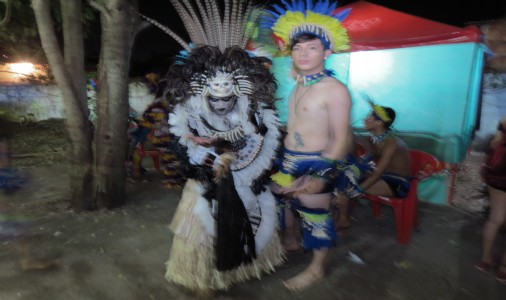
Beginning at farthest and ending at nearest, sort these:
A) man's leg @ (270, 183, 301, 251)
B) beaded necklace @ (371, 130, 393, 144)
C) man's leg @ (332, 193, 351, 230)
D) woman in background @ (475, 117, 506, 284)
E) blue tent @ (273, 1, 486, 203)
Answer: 1. blue tent @ (273, 1, 486, 203)
2. man's leg @ (332, 193, 351, 230)
3. beaded necklace @ (371, 130, 393, 144)
4. man's leg @ (270, 183, 301, 251)
5. woman in background @ (475, 117, 506, 284)

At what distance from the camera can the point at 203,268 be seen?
2465 millimetres

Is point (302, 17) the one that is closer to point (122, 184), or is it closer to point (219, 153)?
point (219, 153)

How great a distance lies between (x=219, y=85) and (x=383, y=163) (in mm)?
2011

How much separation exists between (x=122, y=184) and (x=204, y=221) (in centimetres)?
224

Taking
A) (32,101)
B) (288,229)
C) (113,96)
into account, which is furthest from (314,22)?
(32,101)

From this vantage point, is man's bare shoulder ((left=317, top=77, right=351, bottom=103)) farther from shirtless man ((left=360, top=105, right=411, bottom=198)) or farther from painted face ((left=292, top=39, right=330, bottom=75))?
shirtless man ((left=360, top=105, right=411, bottom=198))

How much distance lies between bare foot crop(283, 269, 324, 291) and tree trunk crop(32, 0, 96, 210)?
8.41ft

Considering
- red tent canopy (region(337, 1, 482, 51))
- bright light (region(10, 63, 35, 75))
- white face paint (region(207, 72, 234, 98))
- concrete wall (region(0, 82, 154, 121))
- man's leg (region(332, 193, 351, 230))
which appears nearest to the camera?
white face paint (region(207, 72, 234, 98))

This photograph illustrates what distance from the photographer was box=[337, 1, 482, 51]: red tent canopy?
4547 millimetres

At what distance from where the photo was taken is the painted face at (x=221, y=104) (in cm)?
242

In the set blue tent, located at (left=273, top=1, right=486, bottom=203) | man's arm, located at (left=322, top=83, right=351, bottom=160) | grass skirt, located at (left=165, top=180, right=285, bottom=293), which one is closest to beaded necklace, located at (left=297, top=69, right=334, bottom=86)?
man's arm, located at (left=322, top=83, right=351, bottom=160)

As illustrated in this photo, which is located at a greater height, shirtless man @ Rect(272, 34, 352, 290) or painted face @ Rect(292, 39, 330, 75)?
painted face @ Rect(292, 39, 330, 75)

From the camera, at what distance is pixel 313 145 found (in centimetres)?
258

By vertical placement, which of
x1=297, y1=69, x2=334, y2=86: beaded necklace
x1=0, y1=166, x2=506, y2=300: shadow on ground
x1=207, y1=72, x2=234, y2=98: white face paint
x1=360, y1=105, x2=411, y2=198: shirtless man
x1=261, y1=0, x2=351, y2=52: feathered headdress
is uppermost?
x1=261, y1=0, x2=351, y2=52: feathered headdress
